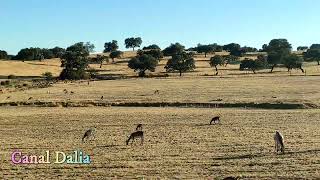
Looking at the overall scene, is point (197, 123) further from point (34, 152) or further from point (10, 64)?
point (10, 64)

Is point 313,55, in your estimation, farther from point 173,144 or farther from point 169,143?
point 173,144

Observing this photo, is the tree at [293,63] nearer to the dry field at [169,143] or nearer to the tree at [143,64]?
the tree at [143,64]

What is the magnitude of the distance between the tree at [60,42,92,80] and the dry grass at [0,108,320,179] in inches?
3269

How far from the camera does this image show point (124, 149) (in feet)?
103

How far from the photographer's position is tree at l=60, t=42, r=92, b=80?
450 ft

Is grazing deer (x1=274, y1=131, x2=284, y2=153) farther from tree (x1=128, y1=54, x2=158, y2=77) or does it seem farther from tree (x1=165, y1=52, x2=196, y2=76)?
tree (x1=165, y1=52, x2=196, y2=76)

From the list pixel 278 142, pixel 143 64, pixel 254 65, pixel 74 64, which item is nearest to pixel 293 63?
pixel 254 65

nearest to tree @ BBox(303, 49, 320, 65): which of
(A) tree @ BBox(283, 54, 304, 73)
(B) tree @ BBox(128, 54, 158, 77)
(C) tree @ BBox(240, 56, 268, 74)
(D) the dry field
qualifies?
(A) tree @ BBox(283, 54, 304, 73)

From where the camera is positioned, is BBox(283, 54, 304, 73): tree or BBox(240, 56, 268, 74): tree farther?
BBox(240, 56, 268, 74): tree

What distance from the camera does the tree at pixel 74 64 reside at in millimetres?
137250

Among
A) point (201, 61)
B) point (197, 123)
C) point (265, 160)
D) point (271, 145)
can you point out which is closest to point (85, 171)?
point (265, 160)

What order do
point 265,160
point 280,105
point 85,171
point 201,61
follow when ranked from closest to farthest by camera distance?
point 85,171 < point 265,160 < point 280,105 < point 201,61

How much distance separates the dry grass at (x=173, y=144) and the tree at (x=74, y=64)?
272ft

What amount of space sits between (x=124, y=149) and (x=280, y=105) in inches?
1329
